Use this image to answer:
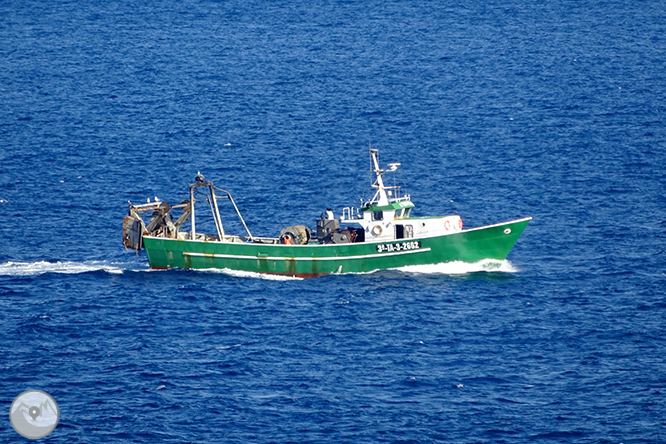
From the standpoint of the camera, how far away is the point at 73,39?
535 ft

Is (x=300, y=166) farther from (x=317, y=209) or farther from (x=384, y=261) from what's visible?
(x=384, y=261)

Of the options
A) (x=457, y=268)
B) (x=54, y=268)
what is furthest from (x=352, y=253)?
(x=54, y=268)

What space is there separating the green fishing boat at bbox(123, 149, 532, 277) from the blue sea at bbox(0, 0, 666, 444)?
1.08 meters

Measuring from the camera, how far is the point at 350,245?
3071 inches

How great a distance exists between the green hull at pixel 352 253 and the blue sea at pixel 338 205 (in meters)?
0.98

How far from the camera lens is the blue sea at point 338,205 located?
59.9m

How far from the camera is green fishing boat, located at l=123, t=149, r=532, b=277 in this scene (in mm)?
77875

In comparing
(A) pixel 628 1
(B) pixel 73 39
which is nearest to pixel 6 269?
(B) pixel 73 39

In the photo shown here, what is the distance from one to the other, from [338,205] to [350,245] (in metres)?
17.0
